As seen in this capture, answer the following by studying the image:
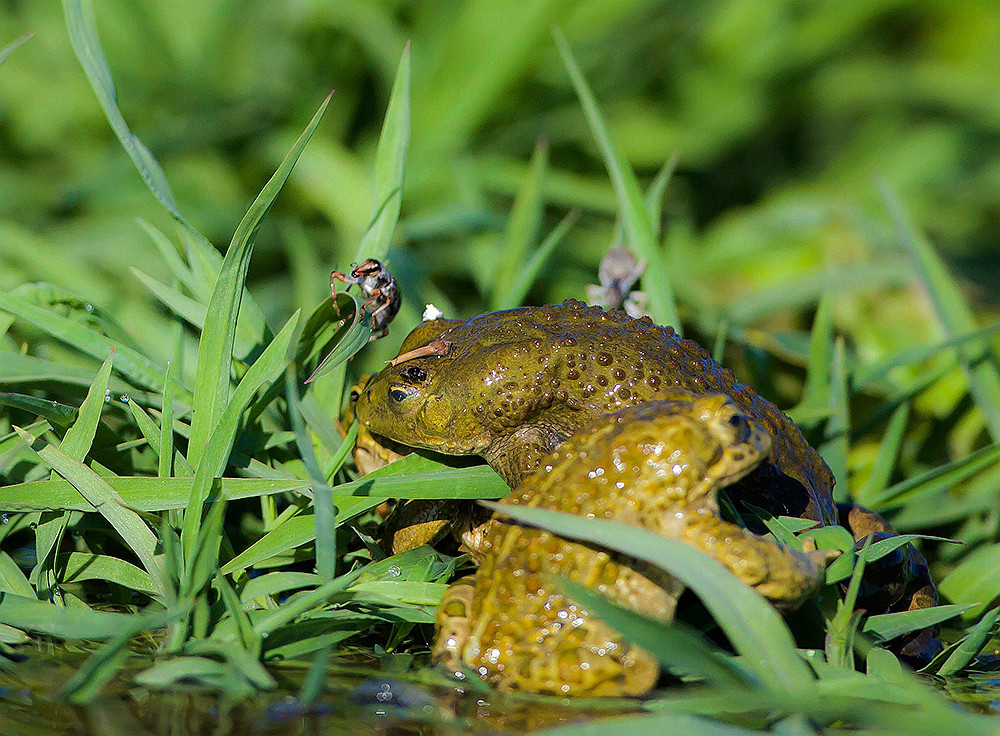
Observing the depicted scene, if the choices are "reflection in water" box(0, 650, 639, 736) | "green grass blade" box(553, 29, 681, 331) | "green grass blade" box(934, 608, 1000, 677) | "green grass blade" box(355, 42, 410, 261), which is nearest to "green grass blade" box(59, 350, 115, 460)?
"reflection in water" box(0, 650, 639, 736)

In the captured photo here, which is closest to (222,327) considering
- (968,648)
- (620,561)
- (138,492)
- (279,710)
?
(138,492)

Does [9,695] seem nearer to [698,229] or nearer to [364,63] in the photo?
[364,63]

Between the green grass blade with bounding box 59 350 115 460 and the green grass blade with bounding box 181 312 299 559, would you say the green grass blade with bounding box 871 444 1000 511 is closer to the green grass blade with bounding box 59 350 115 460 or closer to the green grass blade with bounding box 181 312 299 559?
the green grass blade with bounding box 181 312 299 559

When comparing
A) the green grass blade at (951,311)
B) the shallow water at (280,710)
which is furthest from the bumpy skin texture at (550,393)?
the green grass blade at (951,311)

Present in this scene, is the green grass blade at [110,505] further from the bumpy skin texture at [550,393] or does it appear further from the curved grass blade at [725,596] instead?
the curved grass blade at [725,596]

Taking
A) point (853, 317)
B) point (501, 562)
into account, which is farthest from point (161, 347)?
point (853, 317)

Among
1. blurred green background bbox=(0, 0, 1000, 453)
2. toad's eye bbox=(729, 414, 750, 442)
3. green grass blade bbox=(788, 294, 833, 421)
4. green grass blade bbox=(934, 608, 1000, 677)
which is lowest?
green grass blade bbox=(934, 608, 1000, 677)

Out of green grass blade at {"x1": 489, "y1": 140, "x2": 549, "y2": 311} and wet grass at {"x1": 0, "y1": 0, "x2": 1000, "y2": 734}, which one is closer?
wet grass at {"x1": 0, "y1": 0, "x2": 1000, "y2": 734}
